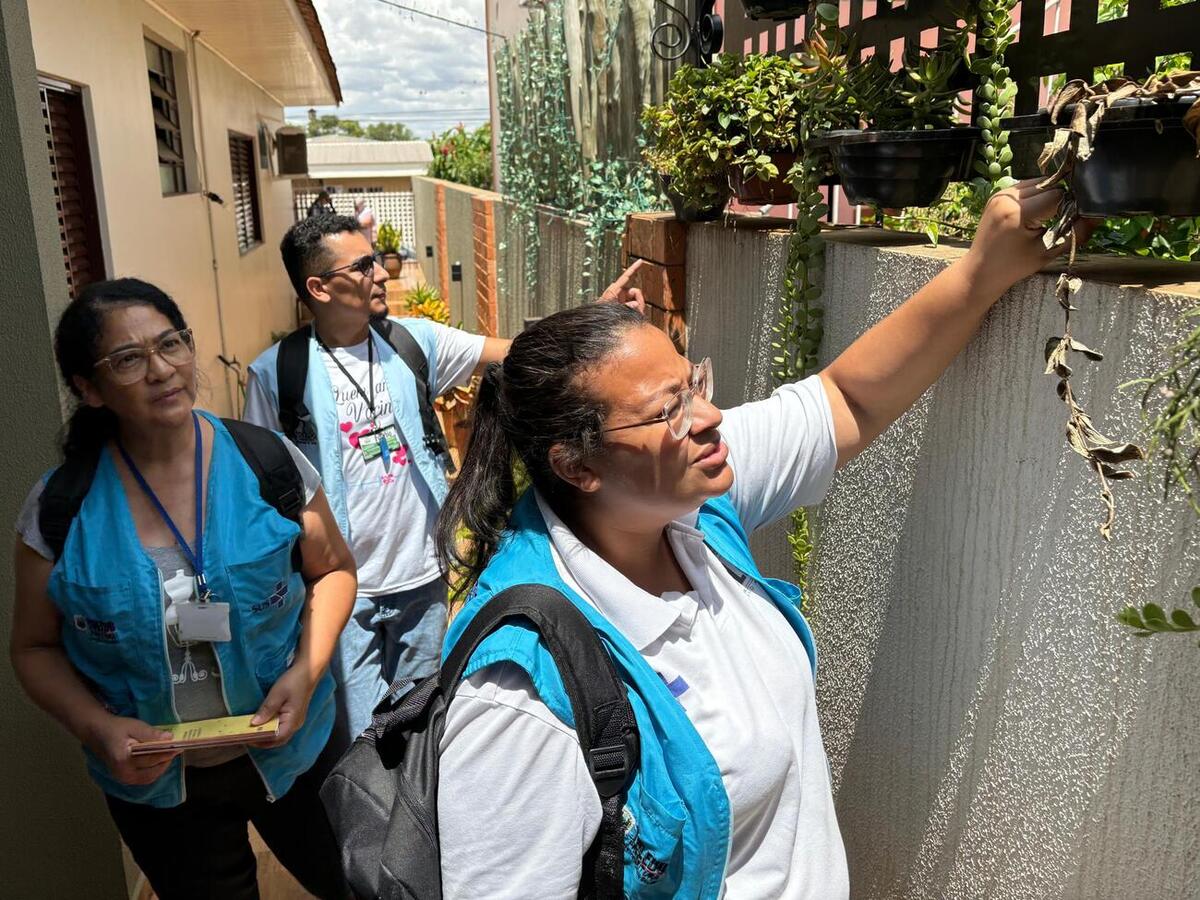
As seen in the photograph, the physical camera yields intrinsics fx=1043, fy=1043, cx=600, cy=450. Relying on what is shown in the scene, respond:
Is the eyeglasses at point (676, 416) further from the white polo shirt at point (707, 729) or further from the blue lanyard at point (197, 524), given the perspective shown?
the blue lanyard at point (197, 524)

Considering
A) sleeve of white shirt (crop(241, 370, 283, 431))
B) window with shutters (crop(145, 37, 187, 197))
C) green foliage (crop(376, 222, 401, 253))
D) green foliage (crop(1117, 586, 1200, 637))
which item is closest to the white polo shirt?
green foliage (crop(1117, 586, 1200, 637))

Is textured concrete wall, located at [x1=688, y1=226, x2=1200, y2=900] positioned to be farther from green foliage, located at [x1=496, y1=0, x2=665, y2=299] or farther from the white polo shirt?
green foliage, located at [x1=496, y1=0, x2=665, y2=299]

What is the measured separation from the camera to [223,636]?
89.4 inches

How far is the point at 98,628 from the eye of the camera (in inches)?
88.0

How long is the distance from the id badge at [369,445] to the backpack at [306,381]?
152mm

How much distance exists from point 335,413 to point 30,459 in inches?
34.9

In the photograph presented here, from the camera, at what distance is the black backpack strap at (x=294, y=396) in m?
3.33

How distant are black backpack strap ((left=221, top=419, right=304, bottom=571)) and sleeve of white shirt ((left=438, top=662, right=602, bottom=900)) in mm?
1197

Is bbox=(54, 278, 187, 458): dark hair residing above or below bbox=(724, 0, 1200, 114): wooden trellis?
below

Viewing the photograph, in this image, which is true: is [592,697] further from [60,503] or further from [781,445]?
[60,503]

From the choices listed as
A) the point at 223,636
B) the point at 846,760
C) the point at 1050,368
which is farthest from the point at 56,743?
the point at 1050,368

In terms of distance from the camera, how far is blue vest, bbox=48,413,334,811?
7.29 feet

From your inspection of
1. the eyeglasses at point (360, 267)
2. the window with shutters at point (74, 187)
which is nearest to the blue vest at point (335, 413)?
the eyeglasses at point (360, 267)

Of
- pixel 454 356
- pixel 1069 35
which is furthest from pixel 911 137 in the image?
pixel 454 356
